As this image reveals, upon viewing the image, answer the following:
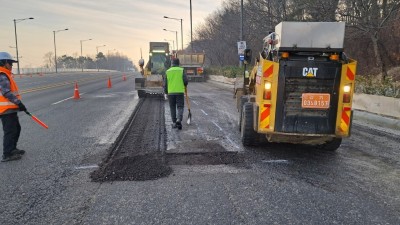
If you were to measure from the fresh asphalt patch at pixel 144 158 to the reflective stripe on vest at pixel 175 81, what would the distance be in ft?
4.27

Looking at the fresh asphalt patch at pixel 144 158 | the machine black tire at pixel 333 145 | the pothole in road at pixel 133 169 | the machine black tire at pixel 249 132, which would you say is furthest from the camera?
the machine black tire at pixel 249 132

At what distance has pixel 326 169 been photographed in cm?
560

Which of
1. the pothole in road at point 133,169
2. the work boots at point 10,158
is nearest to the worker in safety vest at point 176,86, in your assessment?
the pothole in road at point 133,169

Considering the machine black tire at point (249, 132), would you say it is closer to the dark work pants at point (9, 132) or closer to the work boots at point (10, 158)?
the work boots at point (10, 158)

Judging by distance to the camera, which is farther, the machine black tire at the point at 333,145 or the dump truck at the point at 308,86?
the machine black tire at the point at 333,145

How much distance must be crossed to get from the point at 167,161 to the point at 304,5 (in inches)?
622

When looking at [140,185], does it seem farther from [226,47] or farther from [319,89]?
[226,47]

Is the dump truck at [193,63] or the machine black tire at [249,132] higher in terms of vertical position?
the dump truck at [193,63]

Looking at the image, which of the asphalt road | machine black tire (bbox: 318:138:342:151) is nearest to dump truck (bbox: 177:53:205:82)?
the asphalt road

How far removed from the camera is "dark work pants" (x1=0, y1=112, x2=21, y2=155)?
612 centimetres

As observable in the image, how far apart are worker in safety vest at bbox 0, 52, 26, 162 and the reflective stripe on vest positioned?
13.0 ft

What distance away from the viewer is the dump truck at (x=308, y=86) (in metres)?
5.95

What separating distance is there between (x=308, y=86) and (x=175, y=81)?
13.6 ft

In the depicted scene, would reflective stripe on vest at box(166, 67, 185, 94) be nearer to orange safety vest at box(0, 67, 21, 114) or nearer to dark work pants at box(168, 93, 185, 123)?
dark work pants at box(168, 93, 185, 123)
